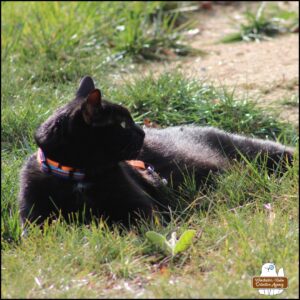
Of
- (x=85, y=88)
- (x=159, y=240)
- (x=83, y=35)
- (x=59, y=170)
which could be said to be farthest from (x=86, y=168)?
(x=83, y=35)

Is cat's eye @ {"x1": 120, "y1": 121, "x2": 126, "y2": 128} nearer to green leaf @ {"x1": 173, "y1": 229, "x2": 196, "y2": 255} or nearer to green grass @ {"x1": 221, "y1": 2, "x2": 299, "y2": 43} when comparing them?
green leaf @ {"x1": 173, "y1": 229, "x2": 196, "y2": 255}

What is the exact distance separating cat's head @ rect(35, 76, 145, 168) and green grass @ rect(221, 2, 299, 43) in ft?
12.4

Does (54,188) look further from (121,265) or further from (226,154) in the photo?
(226,154)

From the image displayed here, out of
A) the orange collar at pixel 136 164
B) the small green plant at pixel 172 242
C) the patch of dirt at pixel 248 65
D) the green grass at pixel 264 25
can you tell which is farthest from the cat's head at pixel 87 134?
the green grass at pixel 264 25

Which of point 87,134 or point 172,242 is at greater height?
point 87,134

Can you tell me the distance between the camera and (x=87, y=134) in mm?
3527

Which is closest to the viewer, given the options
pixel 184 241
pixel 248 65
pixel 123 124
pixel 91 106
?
pixel 184 241

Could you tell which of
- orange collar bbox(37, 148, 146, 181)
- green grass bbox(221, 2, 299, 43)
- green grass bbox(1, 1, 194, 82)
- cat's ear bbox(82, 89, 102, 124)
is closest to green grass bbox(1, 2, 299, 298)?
green grass bbox(1, 1, 194, 82)

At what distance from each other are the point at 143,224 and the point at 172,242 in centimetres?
39

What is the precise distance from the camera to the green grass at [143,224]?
107 inches

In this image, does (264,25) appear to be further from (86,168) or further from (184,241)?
(184,241)

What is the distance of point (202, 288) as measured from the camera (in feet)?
8.46

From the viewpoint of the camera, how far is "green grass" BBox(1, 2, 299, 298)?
107 inches

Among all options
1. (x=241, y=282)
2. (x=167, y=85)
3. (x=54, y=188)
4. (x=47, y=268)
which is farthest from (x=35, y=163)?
(x=167, y=85)
